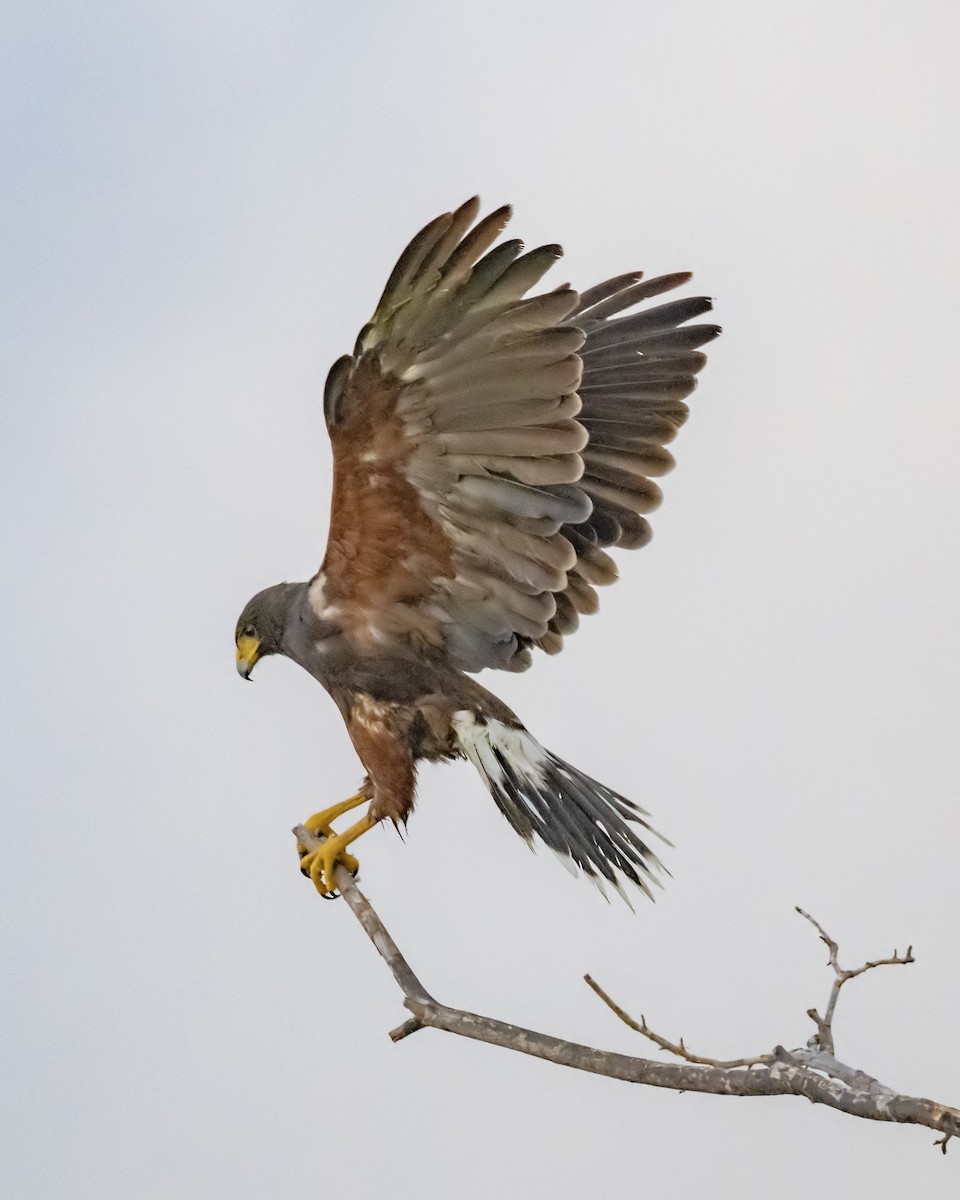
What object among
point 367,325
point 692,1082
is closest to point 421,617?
point 367,325

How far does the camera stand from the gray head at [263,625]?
14.8ft

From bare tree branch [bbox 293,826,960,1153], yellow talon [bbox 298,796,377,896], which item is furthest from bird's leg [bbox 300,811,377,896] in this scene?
bare tree branch [bbox 293,826,960,1153]

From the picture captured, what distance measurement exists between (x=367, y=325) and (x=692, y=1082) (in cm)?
195

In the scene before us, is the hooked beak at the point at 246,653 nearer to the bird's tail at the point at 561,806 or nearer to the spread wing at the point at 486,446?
the spread wing at the point at 486,446

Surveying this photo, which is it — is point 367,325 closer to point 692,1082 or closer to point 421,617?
point 421,617

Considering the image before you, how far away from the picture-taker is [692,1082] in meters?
2.96

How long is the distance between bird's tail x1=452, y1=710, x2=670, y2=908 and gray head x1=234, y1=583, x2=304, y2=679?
679mm

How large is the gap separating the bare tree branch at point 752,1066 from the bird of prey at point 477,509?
0.75 meters

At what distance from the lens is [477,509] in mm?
4016

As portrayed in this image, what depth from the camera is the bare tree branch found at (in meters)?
2.68

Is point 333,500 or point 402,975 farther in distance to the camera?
point 333,500

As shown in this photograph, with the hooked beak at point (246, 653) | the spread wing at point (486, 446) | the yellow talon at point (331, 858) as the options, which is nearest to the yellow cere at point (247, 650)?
the hooked beak at point (246, 653)

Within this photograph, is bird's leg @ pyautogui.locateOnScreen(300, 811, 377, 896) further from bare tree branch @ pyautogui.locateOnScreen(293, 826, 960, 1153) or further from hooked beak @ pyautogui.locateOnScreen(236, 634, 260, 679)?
bare tree branch @ pyautogui.locateOnScreen(293, 826, 960, 1153)

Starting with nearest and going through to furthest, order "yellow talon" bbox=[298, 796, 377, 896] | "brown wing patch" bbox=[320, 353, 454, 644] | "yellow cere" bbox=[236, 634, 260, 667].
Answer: "brown wing patch" bbox=[320, 353, 454, 644] < "yellow talon" bbox=[298, 796, 377, 896] < "yellow cere" bbox=[236, 634, 260, 667]
